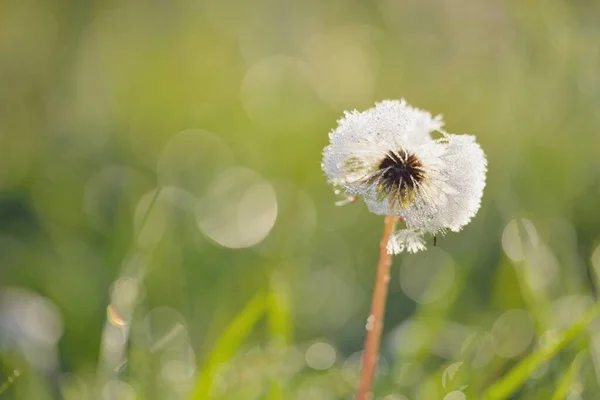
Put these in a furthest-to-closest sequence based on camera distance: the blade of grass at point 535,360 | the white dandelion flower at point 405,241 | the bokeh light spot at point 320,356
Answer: the bokeh light spot at point 320,356 → the blade of grass at point 535,360 → the white dandelion flower at point 405,241

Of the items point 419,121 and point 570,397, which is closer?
point 419,121

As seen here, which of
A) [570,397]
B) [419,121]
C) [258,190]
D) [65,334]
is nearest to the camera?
[419,121]

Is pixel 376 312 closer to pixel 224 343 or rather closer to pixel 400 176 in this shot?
pixel 400 176

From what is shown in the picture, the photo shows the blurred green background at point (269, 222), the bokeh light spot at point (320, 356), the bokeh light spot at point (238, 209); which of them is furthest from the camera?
the bokeh light spot at point (238, 209)

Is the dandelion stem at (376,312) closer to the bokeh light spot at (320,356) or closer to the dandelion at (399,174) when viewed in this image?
the dandelion at (399,174)

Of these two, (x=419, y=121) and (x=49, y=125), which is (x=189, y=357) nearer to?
(x=419, y=121)

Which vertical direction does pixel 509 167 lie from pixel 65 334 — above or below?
above

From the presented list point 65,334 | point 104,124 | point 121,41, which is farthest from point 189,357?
point 121,41

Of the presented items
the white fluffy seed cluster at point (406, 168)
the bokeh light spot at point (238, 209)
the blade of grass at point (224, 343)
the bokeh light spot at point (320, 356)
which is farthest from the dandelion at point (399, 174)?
the bokeh light spot at point (238, 209)
